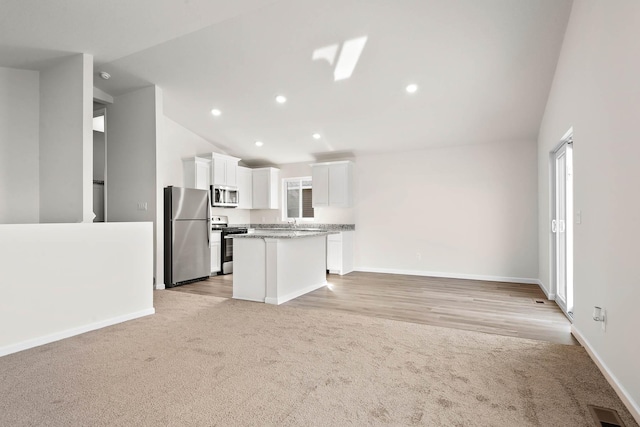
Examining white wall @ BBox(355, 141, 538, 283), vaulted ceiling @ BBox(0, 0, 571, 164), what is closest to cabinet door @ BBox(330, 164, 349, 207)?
white wall @ BBox(355, 141, 538, 283)

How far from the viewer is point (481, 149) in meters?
6.38

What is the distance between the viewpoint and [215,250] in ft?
22.5

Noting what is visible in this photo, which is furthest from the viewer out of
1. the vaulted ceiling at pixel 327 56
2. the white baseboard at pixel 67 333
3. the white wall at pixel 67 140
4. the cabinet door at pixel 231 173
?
the cabinet door at pixel 231 173

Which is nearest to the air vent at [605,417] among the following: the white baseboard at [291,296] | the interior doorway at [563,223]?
the interior doorway at [563,223]

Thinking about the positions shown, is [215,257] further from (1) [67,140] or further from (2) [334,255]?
(1) [67,140]

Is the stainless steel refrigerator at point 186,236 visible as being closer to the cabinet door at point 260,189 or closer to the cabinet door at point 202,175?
the cabinet door at point 202,175

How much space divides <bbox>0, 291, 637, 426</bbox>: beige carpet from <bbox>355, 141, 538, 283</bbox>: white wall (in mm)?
3336

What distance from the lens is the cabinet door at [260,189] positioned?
8164 millimetres

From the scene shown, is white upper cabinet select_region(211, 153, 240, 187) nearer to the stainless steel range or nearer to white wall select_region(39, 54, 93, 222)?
the stainless steel range

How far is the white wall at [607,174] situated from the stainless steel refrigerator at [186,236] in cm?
538

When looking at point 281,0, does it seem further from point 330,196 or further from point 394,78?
point 330,196

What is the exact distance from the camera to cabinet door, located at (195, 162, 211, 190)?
6.87 m

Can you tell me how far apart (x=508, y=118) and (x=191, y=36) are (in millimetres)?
4623

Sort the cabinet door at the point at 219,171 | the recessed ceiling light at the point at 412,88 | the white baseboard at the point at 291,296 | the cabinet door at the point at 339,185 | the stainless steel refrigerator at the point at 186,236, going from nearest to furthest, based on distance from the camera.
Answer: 1. the white baseboard at the point at 291,296
2. the recessed ceiling light at the point at 412,88
3. the stainless steel refrigerator at the point at 186,236
4. the cabinet door at the point at 219,171
5. the cabinet door at the point at 339,185
